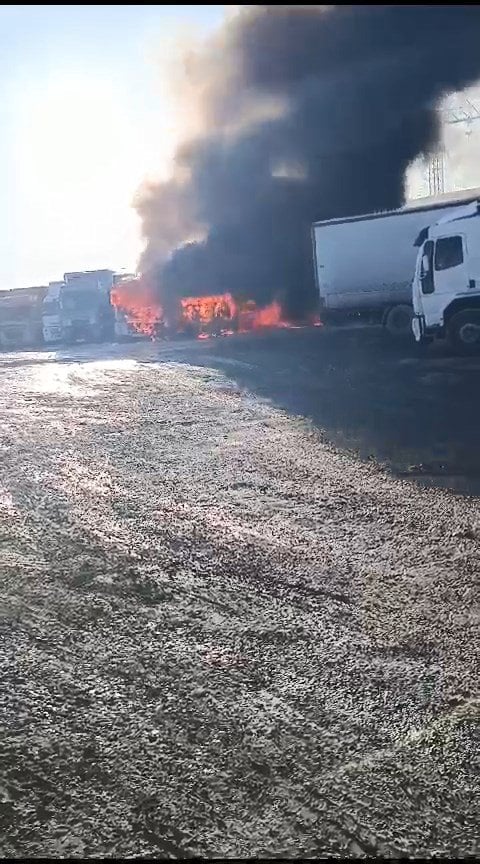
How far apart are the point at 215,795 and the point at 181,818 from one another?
14 centimetres

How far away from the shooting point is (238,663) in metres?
2.98

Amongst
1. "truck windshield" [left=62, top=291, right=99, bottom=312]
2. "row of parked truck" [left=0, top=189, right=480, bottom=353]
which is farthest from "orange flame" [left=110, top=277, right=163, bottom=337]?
"truck windshield" [left=62, top=291, right=99, bottom=312]

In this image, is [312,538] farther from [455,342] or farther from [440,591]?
[455,342]

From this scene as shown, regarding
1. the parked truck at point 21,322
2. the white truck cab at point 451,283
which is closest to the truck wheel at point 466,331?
the white truck cab at point 451,283

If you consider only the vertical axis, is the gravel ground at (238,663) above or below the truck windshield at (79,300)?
below

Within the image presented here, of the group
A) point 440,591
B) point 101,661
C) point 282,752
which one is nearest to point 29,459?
point 101,661

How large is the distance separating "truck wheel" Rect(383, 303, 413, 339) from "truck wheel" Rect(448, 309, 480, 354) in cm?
376

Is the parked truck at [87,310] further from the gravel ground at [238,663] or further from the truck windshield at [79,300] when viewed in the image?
the gravel ground at [238,663]

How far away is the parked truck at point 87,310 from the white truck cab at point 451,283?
50.6 ft

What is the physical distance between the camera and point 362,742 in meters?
2.44

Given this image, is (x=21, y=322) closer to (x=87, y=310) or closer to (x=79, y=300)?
(x=79, y=300)

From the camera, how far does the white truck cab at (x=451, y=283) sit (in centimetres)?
1326

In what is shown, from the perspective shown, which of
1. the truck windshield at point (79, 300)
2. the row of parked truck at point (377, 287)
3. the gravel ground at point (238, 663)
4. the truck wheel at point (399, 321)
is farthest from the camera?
the truck windshield at point (79, 300)

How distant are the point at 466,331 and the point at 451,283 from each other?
1127 millimetres
